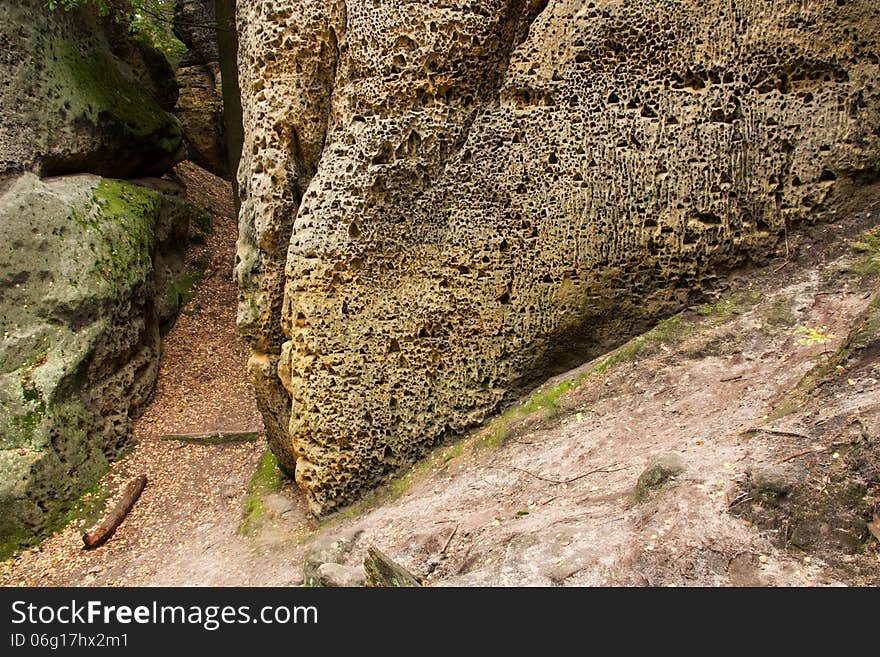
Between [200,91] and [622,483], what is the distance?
13939 millimetres

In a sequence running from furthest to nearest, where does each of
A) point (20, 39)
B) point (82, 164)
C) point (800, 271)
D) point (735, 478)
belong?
point (82, 164), point (20, 39), point (800, 271), point (735, 478)

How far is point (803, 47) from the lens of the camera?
5668mm

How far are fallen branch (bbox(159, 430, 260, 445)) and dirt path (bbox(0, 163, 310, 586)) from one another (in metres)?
0.09

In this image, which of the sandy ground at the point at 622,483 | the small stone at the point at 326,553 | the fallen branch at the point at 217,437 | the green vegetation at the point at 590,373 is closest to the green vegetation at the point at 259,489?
the sandy ground at the point at 622,483

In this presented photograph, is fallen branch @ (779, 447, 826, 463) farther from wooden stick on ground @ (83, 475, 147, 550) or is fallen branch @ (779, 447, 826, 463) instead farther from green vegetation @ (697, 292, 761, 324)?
wooden stick on ground @ (83, 475, 147, 550)

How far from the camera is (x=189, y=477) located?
321 inches

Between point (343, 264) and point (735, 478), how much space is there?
11.4 feet

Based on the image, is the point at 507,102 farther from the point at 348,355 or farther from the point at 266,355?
the point at 266,355

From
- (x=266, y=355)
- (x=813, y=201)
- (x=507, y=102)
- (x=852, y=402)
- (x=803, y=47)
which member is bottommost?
(x=266, y=355)

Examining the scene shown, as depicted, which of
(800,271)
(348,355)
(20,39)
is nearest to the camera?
(800,271)

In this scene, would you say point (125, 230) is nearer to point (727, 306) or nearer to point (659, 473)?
point (727, 306)

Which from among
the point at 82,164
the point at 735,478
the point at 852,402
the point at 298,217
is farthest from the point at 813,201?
the point at 82,164

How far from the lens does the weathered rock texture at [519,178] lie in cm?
570

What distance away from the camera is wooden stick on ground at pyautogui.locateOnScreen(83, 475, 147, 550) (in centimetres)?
722
